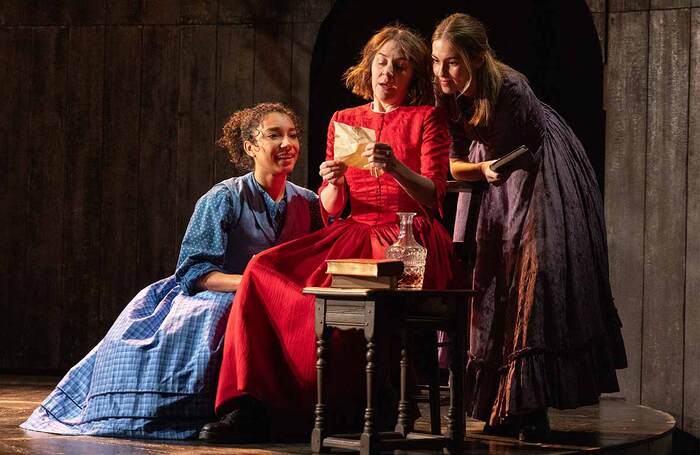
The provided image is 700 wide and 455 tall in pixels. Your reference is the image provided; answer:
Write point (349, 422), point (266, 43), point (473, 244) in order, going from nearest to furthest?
point (349, 422) < point (473, 244) < point (266, 43)

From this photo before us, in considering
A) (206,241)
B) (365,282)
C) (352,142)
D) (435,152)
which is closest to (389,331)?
→ (365,282)

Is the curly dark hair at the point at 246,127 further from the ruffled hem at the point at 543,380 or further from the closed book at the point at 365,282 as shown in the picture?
the ruffled hem at the point at 543,380

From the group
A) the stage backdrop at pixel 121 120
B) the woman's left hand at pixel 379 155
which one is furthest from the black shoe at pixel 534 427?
the stage backdrop at pixel 121 120

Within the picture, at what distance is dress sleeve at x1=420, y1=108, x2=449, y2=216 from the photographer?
379cm

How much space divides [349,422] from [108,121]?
3.12 m

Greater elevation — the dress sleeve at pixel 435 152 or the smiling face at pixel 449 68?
the smiling face at pixel 449 68

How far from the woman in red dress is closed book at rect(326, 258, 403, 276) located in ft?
1.27

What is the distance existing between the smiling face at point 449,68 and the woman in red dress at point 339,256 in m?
0.10

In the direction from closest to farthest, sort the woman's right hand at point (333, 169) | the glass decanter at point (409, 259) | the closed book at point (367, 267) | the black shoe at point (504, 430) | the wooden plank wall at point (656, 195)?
1. the closed book at point (367, 267)
2. the glass decanter at point (409, 259)
3. the woman's right hand at point (333, 169)
4. the black shoe at point (504, 430)
5. the wooden plank wall at point (656, 195)

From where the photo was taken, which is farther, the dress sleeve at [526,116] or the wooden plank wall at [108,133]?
the wooden plank wall at [108,133]

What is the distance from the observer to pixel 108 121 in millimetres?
6246

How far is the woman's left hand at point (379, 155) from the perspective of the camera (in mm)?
3480

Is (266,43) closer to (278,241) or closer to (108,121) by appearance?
(108,121)

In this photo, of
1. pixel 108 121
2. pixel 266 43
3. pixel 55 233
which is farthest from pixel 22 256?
pixel 266 43
